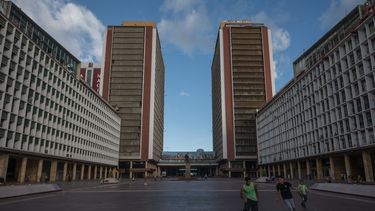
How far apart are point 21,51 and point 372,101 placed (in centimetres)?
5645

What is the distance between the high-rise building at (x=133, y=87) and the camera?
397 feet

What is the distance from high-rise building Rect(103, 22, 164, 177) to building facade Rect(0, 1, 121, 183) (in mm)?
36792

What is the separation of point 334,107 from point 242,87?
73376mm

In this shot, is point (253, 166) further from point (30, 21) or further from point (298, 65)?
point (30, 21)

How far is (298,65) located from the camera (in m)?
80.4

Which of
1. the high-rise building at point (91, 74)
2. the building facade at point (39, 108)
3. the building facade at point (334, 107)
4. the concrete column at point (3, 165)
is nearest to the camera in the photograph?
the concrete column at point (3, 165)

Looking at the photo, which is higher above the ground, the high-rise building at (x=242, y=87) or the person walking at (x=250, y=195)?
the high-rise building at (x=242, y=87)

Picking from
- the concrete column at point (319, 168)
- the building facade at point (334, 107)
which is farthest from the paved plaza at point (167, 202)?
the concrete column at point (319, 168)

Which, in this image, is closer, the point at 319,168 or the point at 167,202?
the point at 167,202

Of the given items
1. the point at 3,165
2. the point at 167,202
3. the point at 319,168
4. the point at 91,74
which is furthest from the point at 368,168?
the point at 91,74

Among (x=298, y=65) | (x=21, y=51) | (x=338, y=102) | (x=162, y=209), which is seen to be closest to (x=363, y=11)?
(x=338, y=102)

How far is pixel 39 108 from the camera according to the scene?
2154 inches

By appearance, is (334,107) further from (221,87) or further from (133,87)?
(133,87)

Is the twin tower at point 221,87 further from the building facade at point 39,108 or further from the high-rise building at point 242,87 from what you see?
the building facade at point 39,108
